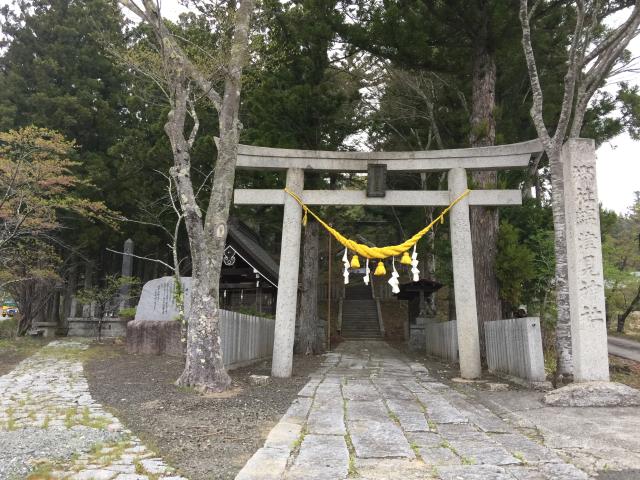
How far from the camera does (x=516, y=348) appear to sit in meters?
7.94

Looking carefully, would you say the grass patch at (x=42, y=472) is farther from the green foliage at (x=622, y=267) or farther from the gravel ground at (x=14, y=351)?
the green foliage at (x=622, y=267)

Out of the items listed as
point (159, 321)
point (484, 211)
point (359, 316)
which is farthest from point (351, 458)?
point (359, 316)

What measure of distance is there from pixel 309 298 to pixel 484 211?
6063 millimetres

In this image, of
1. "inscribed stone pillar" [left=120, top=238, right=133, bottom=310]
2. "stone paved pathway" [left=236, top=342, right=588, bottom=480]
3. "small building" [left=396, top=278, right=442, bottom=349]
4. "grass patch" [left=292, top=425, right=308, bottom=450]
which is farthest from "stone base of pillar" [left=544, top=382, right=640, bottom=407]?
"inscribed stone pillar" [left=120, top=238, right=133, bottom=310]

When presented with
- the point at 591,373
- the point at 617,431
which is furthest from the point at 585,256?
the point at 617,431

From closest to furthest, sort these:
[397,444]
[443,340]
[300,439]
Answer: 1. [397,444]
2. [300,439]
3. [443,340]

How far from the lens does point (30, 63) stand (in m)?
19.4

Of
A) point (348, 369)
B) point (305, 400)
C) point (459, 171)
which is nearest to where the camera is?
point (305, 400)

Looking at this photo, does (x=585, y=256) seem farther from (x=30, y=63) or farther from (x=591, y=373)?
(x=30, y=63)

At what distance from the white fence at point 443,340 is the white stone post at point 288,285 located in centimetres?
387

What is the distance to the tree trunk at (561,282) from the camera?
289 inches

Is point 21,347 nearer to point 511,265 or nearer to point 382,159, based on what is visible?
point 382,159

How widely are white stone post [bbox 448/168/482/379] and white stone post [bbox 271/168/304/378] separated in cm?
294

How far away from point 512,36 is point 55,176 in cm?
1209
